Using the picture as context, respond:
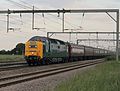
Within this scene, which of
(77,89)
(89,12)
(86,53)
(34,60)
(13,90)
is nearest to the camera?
(77,89)

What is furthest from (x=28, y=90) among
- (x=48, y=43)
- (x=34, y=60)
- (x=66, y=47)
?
(x=66, y=47)

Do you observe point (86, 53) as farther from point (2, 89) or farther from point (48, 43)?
point (2, 89)

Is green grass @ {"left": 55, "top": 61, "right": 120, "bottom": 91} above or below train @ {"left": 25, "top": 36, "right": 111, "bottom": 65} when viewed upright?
below

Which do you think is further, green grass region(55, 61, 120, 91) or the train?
the train

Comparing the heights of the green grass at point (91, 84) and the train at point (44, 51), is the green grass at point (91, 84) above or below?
below

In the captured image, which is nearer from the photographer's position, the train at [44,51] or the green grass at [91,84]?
the green grass at [91,84]

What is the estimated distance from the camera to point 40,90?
16.0m

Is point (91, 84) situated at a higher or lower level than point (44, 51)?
lower

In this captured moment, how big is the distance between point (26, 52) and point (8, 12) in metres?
5.43

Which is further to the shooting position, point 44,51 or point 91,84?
point 44,51

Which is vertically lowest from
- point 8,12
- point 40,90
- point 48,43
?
point 40,90

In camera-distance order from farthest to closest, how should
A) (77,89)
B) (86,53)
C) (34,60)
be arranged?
(86,53) < (34,60) < (77,89)

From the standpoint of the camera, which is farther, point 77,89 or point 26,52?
point 26,52

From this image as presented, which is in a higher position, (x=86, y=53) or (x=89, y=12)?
(x=89, y=12)
